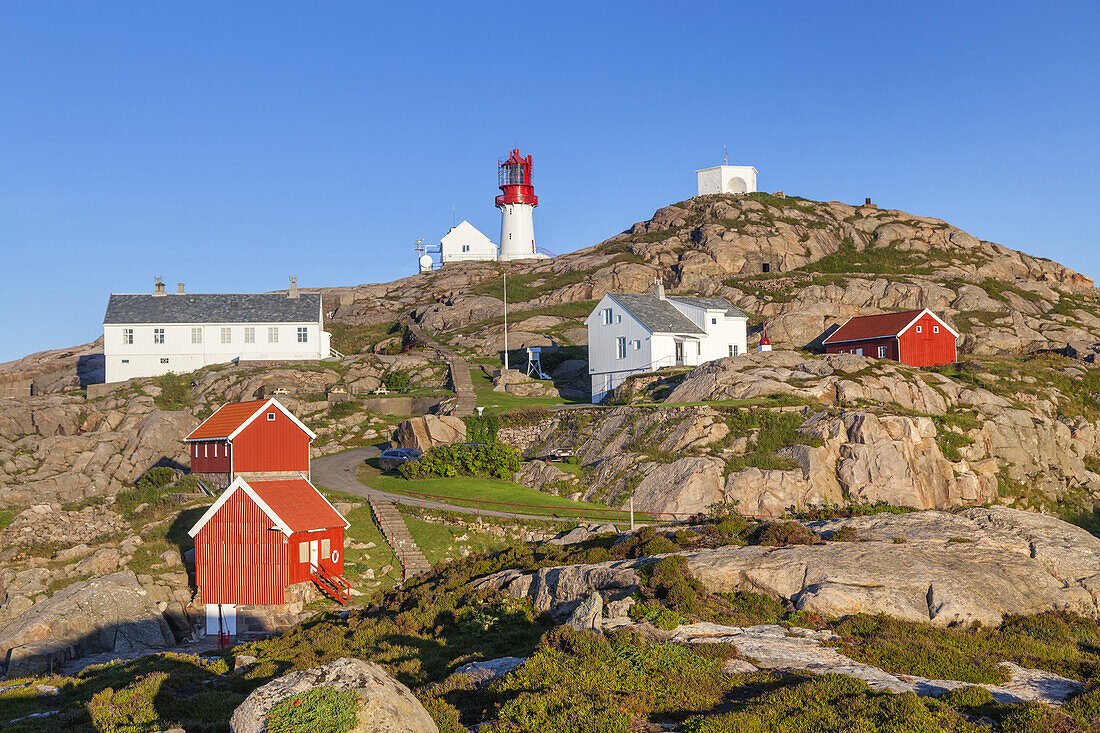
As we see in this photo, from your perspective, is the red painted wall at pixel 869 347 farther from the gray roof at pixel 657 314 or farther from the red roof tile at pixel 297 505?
the red roof tile at pixel 297 505

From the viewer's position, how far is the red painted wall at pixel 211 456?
42.3 m

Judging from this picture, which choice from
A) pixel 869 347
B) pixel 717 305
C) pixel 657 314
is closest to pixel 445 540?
pixel 657 314

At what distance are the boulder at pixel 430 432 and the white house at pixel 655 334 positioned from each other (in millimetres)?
15490

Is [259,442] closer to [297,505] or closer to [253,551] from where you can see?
[297,505]

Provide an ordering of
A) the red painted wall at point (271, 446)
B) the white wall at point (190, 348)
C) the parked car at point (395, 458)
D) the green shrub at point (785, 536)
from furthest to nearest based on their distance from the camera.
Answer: the white wall at point (190, 348)
the parked car at point (395, 458)
the red painted wall at point (271, 446)
the green shrub at point (785, 536)

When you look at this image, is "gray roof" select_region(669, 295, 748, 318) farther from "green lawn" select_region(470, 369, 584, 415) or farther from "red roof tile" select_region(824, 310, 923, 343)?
"green lawn" select_region(470, 369, 584, 415)

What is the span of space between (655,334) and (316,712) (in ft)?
175

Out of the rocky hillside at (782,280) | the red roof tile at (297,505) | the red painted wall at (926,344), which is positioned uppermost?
the rocky hillside at (782,280)

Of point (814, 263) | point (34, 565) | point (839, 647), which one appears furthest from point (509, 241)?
point (839, 647)

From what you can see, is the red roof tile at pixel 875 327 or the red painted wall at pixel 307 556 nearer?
the red painted wall at pixel 307 556

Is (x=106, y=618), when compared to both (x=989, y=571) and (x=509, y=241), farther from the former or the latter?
(x=509, y=241)

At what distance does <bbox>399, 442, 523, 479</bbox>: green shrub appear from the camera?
50031 mm

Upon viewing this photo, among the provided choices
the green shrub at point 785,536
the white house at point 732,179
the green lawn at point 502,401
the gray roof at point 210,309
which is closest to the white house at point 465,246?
the white house at point 732,179

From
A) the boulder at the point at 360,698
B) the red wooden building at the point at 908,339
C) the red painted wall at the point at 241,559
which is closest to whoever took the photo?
the boulder at the point at 360,698
